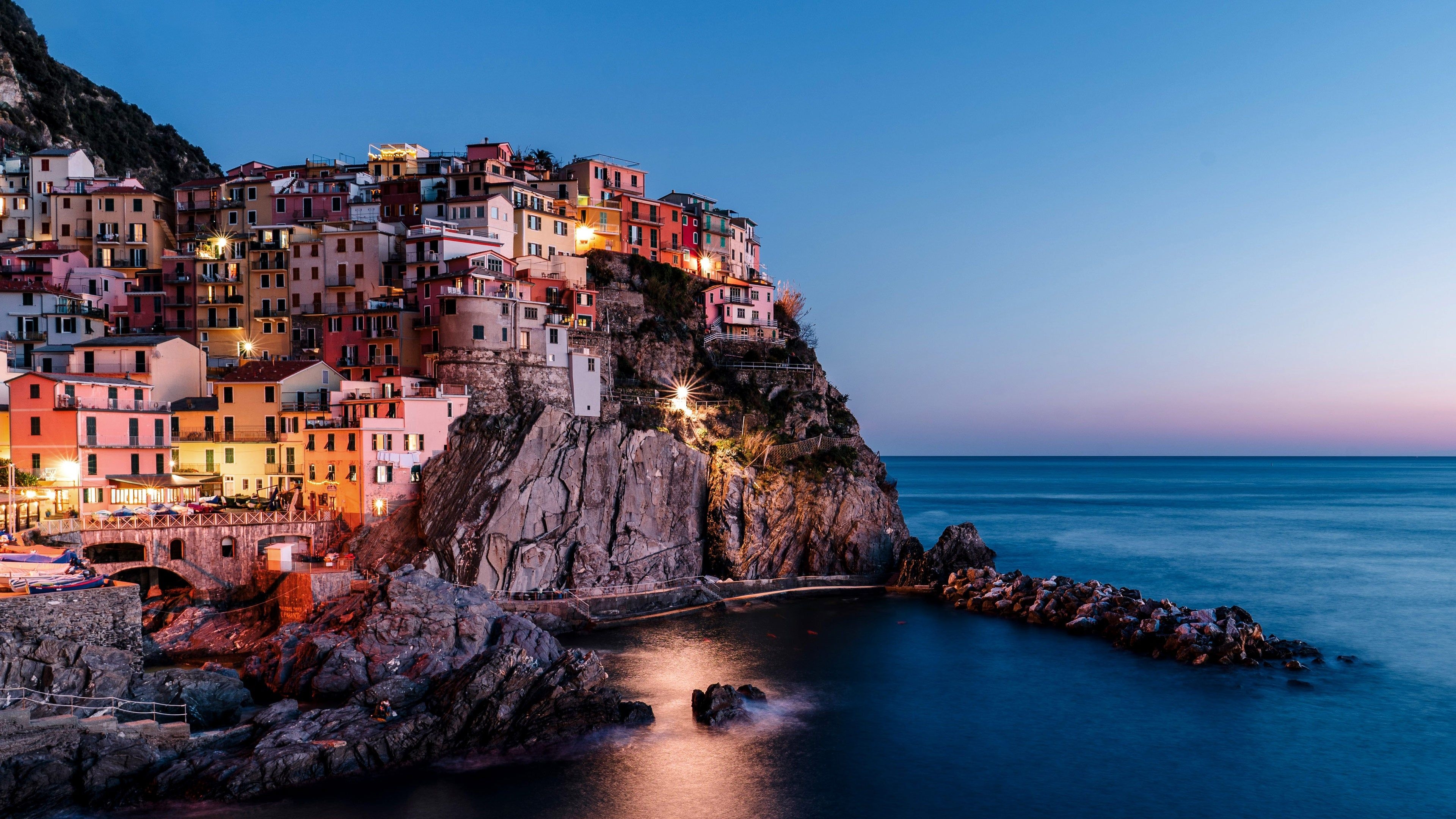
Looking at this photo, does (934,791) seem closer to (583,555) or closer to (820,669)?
(820,669)

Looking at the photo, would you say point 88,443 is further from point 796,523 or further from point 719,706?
point 796,523

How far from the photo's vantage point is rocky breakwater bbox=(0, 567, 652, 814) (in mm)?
27469

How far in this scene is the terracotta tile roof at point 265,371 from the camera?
54.1m

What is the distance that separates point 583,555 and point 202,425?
22736mm

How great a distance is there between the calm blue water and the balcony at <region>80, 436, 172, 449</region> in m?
24.7

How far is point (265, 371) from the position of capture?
54.8 metres

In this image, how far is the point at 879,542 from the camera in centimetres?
6000

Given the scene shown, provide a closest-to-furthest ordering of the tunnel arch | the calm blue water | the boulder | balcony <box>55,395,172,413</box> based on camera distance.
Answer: the calm blue water → the boulder → balcony <box>55,395,172,413</box> → the tunnel arch

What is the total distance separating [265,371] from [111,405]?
8.47m

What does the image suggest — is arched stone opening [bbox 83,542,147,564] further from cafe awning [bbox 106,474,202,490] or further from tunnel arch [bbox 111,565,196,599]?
cafe awning [bbox 106,474,202,490]

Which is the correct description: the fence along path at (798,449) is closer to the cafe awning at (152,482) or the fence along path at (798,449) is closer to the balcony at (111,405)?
the cafe awning at (152,482)

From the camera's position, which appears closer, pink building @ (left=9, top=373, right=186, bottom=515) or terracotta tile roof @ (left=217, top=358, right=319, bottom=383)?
pink building @ (left=9, top=373, right=186, bottom=515)

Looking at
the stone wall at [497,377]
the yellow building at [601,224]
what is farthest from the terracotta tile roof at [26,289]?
the yellow building at [601,224]

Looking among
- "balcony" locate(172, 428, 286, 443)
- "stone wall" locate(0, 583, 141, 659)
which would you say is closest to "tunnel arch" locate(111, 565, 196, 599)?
"balcony" locate(172, 428, 286, 443)
